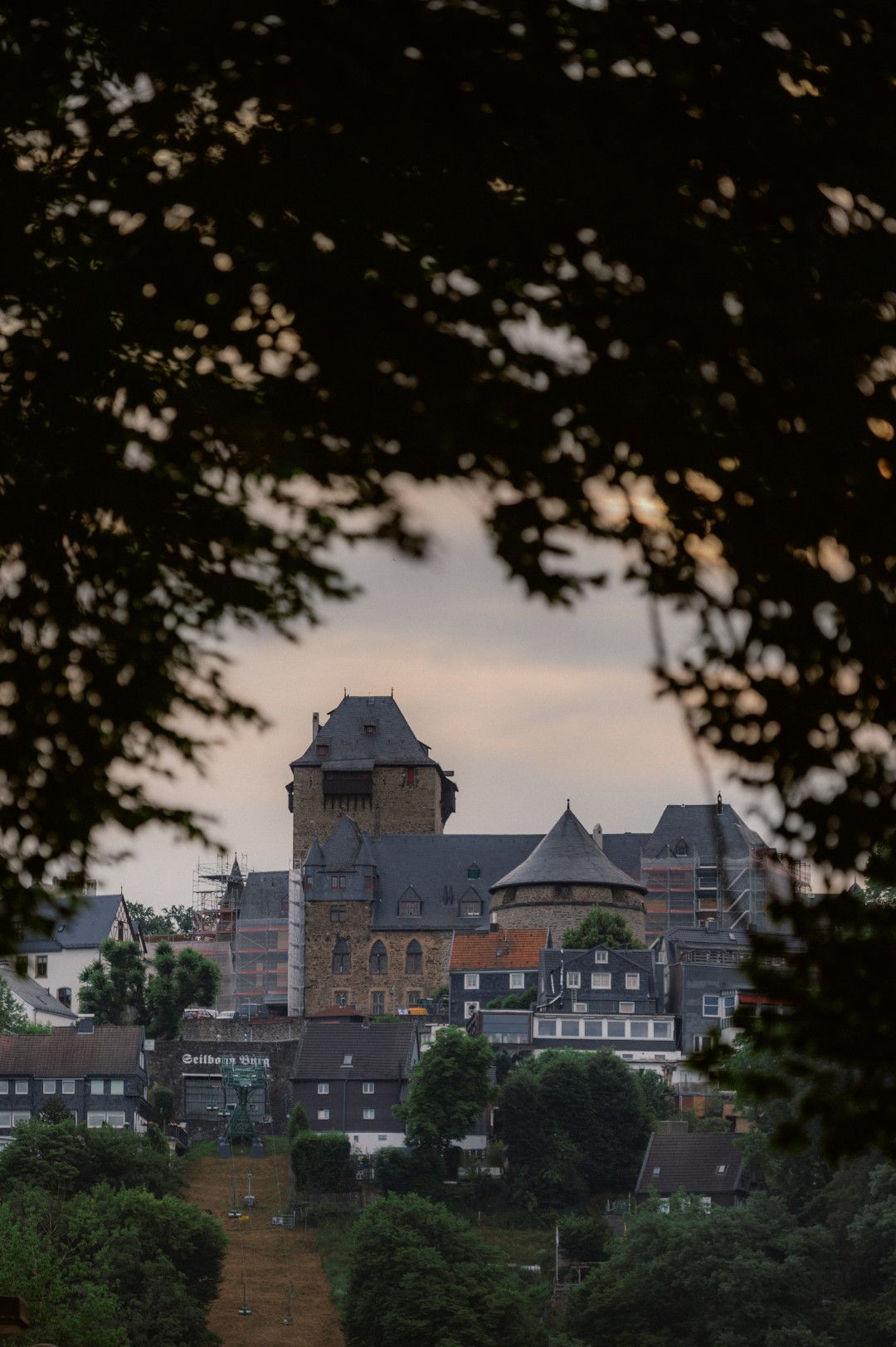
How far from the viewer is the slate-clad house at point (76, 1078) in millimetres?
88000

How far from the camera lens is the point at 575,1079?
8300 centimetres

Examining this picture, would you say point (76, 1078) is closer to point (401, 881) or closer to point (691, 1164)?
point (691, 1164)

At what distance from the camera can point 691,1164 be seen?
263ft

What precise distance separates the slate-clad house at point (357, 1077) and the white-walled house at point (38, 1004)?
20.2 m

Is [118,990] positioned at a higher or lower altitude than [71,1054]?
higher

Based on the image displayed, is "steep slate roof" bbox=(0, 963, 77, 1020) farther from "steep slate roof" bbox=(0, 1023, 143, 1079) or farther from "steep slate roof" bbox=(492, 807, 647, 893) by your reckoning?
"steep slate roof" bbox=(492, 807, 647, 893)

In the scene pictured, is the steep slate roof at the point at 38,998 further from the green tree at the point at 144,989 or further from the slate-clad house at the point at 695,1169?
the slate-clad house at the point at 695,1169

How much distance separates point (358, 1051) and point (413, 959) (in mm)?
20238

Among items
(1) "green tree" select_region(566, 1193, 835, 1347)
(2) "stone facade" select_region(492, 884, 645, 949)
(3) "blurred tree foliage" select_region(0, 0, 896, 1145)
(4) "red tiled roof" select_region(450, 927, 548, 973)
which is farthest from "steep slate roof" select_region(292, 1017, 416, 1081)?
(3) "blurred tree foliage" select_region(0, 0, 896, 1145)

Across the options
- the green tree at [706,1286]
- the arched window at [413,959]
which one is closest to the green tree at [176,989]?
the arched window at [413,959]

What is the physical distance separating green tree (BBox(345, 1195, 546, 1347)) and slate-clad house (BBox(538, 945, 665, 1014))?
28.6 metres

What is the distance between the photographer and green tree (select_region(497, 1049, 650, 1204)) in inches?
3135

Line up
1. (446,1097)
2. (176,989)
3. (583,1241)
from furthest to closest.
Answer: (176,989) < (446,1097) < (583,1241)

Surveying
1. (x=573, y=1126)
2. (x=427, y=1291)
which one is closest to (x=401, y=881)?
(x=573, y=1126)
